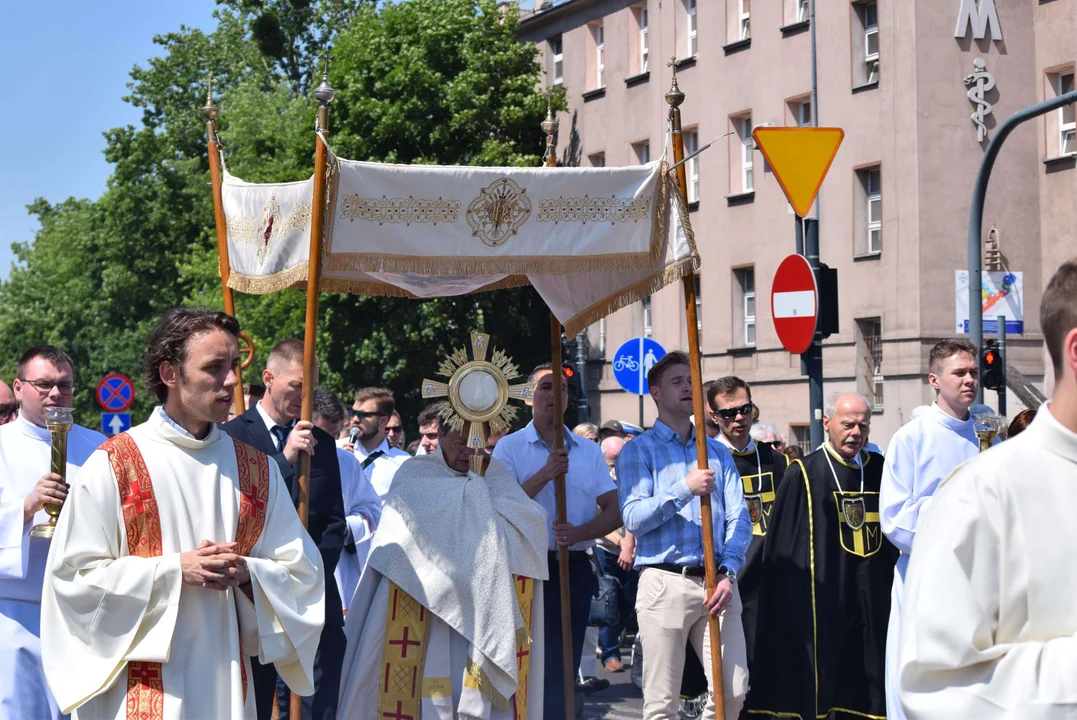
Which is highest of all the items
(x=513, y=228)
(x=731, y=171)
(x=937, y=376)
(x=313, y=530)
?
(x=731, y=171)

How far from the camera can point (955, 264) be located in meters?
29.6

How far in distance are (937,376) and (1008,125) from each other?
7.43 metres

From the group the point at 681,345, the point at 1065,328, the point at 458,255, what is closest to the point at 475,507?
the point at 458,255

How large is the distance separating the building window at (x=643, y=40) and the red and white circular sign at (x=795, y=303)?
26386 millimetres

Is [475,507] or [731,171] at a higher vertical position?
[731,171]

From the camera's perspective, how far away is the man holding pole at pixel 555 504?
330 inches

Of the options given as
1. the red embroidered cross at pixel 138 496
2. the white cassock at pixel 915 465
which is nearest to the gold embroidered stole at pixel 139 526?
the red embroidered cross at pixel 138 496

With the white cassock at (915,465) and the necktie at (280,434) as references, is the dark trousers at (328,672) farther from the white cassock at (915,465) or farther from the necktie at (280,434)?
the white cassock at (915,465)

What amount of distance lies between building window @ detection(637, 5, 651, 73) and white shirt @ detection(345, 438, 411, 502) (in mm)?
26977

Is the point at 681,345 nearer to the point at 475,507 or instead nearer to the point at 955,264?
the point at 955,264

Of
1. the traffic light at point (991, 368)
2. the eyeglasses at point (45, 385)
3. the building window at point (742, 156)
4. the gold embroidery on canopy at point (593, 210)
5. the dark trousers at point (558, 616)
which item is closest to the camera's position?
the eyeglasses at point (45, 385)

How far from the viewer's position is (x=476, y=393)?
23.6ft

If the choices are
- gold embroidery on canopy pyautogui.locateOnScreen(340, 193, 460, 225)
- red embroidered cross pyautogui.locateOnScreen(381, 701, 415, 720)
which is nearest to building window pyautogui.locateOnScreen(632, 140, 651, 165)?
gold embroidery on canopy pyautogui.locateOnScreen(340, 193, 460, 225)

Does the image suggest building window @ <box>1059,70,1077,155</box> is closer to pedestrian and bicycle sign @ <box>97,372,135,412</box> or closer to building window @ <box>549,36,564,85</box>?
building window @ <box>549,36,564,85</box>
